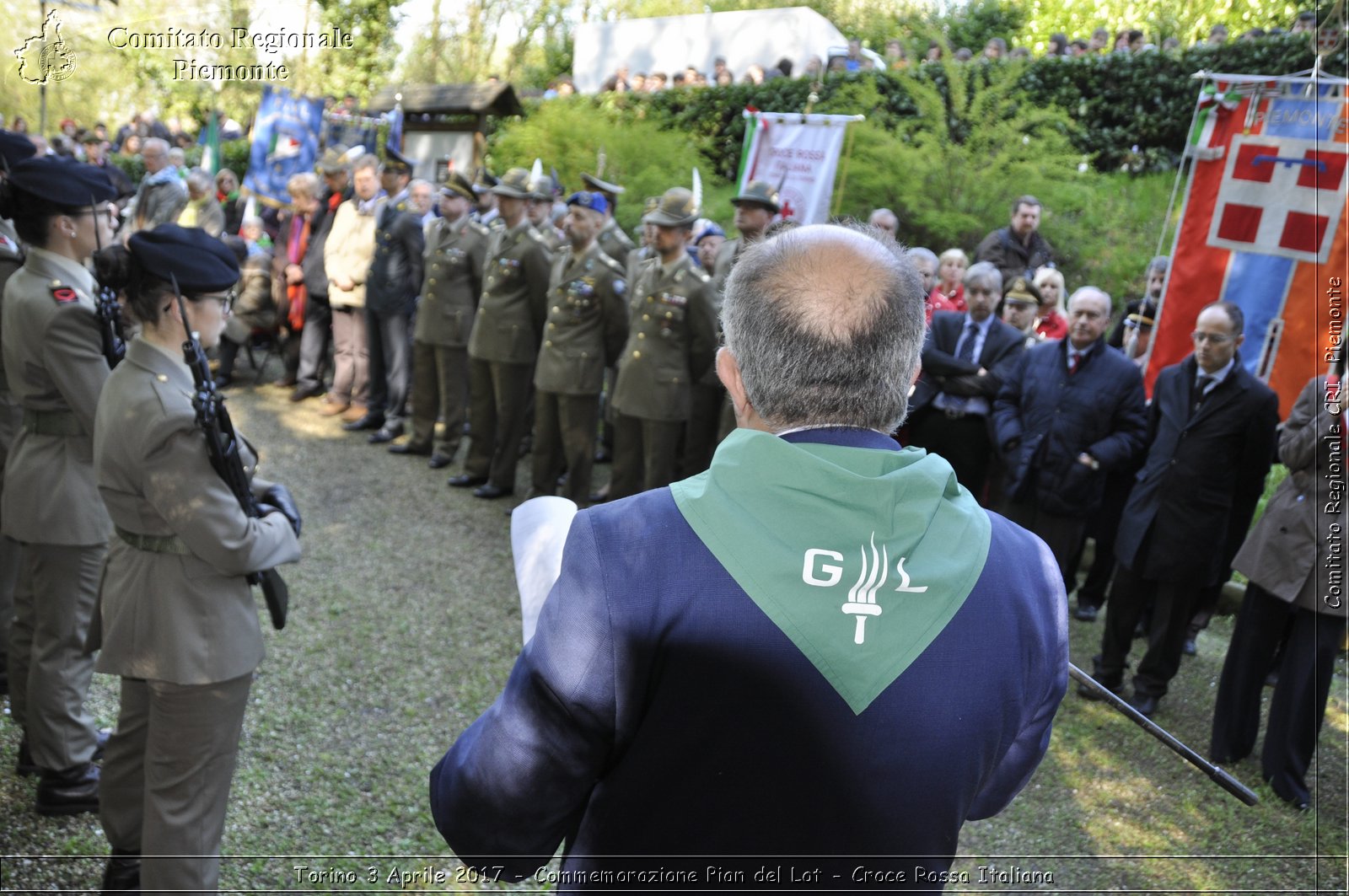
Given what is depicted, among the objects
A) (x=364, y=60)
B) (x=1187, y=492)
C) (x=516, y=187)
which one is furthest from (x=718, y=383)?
(x=364, y=60)

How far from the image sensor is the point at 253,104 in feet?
61.7

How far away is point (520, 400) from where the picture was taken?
7.45m

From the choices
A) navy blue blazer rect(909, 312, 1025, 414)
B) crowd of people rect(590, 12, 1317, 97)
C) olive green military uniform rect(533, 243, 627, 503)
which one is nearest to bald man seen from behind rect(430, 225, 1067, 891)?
navy blue blazer rect(909, 312, 1025, 414)

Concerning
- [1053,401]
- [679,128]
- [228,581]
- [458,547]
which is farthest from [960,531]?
[679,128]

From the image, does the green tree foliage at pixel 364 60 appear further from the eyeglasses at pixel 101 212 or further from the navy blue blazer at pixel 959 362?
the eyeglasses at pixel 101 212

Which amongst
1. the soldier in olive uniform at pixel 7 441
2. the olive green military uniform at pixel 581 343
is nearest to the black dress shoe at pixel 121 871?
the soldier in olive uniform at pixel 7 441

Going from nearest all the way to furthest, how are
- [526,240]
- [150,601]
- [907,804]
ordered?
1. [907,804]
2. [150,601]
3. [526,240]

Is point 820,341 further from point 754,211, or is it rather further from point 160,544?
point 754,211

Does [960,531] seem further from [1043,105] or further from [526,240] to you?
[1043,105]

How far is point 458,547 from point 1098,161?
37.0ft

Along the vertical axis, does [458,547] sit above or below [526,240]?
below

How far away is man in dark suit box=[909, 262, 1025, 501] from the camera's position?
18.3ft

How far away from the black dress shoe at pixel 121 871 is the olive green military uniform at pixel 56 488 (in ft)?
2.05

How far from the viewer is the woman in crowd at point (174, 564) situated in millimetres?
2605
